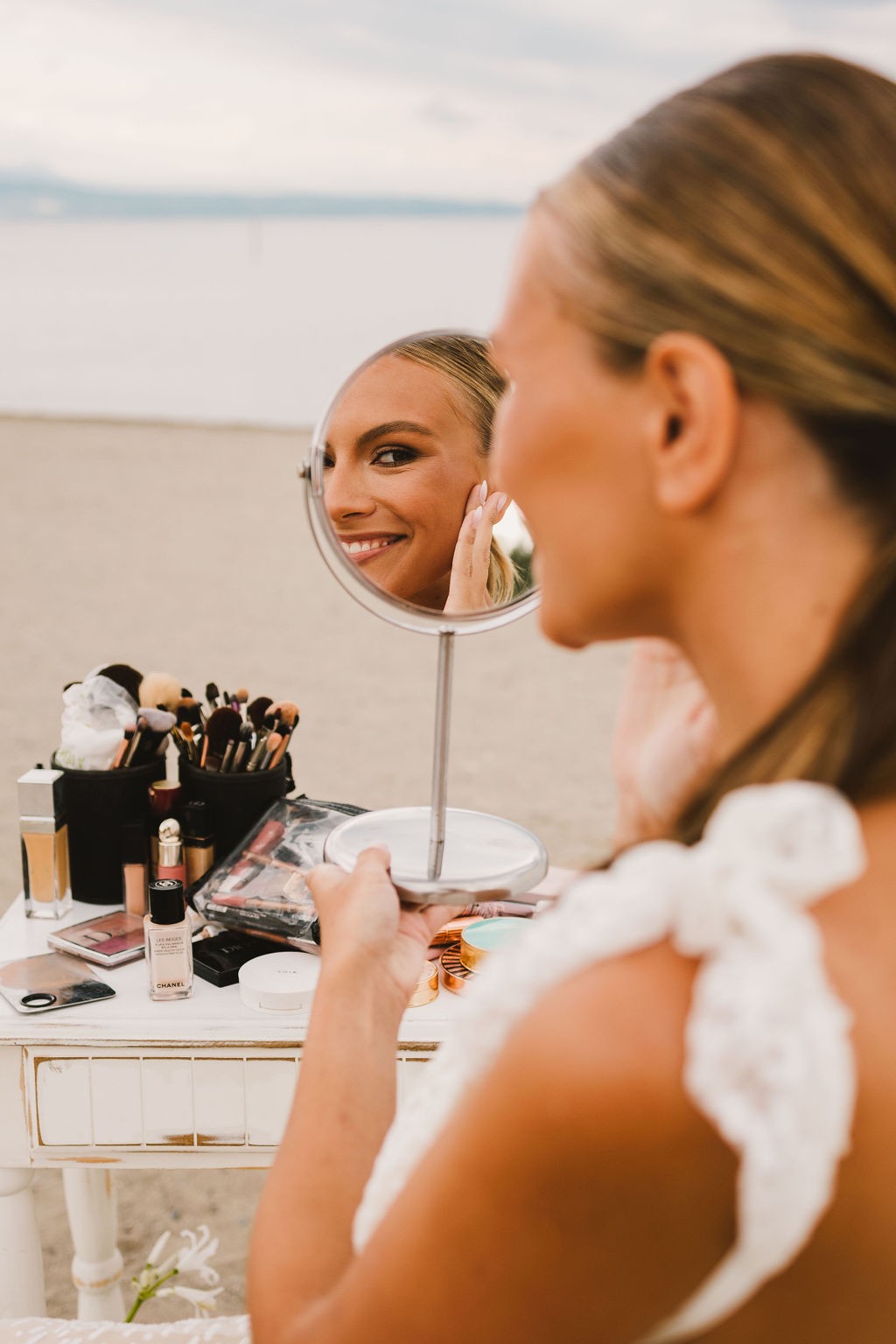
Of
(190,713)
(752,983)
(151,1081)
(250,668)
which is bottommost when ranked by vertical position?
(250,668)

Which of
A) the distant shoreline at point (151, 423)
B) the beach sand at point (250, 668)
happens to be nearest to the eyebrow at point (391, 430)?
the beach sand at point (250, 668)

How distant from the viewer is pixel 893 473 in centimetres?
47

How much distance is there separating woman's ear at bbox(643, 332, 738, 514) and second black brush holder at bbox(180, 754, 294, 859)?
784mm

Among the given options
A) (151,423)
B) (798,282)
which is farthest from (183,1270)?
(151,423)

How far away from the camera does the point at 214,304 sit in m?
17.7

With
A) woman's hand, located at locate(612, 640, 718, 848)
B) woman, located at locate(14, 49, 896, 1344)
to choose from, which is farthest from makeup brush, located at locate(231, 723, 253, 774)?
woman, located at locate(14, 49, 896, 1344)

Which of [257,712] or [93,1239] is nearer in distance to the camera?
[257,712]

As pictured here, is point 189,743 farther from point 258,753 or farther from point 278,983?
point 278,983

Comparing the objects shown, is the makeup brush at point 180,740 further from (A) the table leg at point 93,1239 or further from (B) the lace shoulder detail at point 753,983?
(B) the lace shoulder detail at point 753,983

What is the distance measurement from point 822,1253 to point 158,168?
2000 centimetres

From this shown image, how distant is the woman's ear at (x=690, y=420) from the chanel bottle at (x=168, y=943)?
68cm

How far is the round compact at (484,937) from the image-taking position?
1.08 m

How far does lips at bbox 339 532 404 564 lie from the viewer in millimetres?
975

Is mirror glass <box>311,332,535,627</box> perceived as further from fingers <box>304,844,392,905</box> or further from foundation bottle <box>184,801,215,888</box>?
foundation bottle <box>184,801,215,888</box>
